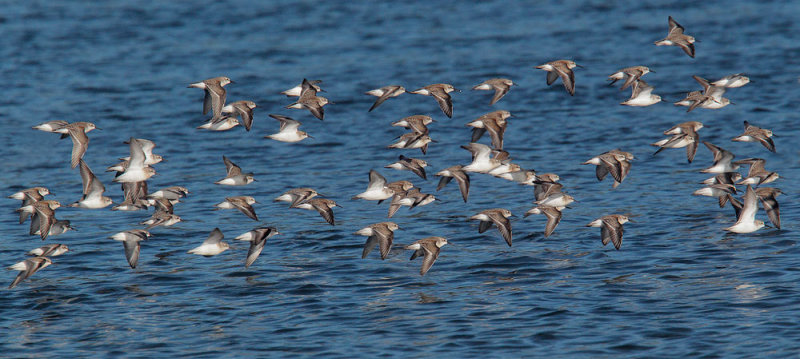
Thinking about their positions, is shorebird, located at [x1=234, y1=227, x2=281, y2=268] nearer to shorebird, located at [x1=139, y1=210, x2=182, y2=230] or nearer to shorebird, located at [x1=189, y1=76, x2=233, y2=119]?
shorebird, located at [x1=139, y1=210, x2=182, y2=230]

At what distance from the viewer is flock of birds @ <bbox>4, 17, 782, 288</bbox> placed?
21.0 metres

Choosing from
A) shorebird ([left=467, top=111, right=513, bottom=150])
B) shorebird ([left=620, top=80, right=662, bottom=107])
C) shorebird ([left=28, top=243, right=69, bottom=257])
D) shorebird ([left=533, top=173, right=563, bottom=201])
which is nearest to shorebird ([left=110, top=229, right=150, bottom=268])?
shorebird ([left=28, top=243, right=69, bottom=257])

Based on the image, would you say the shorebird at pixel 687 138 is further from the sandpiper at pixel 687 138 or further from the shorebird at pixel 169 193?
the shorebird at pixel 169 193

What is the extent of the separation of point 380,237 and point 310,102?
11.3 ft

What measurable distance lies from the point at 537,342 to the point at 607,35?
31.6 m

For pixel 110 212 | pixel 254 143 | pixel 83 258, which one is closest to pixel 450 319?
pixel 83 258

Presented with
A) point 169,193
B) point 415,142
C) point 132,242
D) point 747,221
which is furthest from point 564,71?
point 132,242

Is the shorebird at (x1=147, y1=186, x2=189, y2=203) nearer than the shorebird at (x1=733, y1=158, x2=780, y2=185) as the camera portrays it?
Answer: Yes

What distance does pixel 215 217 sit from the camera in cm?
2544

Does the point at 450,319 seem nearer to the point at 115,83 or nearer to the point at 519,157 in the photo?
the point at 519,157

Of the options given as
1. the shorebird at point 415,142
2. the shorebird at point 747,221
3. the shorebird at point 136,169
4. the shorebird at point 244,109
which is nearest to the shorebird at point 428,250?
the shorebird at point 415,142

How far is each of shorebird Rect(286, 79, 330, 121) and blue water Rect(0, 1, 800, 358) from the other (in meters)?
2.82

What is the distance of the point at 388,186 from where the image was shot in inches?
883

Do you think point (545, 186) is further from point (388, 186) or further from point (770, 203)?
point (770, 203)
